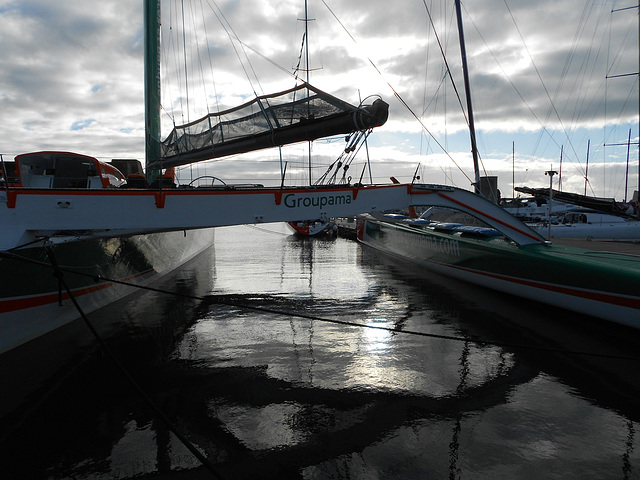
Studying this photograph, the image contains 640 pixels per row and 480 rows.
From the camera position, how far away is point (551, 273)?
8.41 m

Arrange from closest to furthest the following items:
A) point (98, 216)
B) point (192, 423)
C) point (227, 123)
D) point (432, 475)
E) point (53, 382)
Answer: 1. point (432, 475)
2. point (192, 423)
3. point (53, 382)
4. point (98, 216)
5. point (227, 123)

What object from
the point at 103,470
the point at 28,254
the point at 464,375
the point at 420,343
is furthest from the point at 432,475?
the point at 28,254

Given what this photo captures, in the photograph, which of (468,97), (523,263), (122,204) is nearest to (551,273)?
(523,263)

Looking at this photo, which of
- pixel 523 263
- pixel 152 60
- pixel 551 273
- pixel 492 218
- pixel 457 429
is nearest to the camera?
pixel 457 429

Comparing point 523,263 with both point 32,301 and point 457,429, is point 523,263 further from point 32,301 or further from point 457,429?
point 32,301

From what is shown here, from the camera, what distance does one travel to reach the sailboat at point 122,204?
6.23m

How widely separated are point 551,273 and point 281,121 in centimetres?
618

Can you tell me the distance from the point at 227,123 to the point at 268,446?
6.07 meters

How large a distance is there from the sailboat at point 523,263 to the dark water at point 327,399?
0.45 m

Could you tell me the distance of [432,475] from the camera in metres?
3.37

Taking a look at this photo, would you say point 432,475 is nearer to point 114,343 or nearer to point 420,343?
point 420,343

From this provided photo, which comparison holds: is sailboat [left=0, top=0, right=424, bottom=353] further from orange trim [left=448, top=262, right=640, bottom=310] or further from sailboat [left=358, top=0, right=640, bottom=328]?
orange trim [left=448, top=262, right=640, bottom=310]

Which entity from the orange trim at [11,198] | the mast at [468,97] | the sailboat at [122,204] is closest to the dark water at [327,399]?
the sailboat at [122,204]

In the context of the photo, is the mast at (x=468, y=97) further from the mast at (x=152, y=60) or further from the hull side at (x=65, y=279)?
the hull side at (x=65, y=279)
